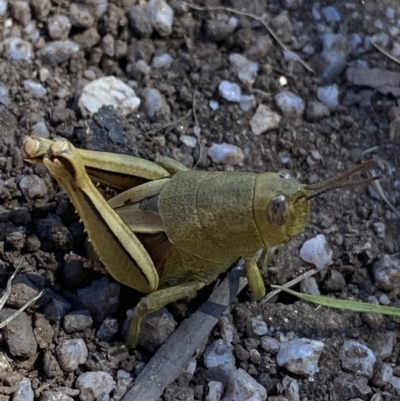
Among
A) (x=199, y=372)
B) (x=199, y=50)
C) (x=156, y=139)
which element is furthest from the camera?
(x=199, y=50)

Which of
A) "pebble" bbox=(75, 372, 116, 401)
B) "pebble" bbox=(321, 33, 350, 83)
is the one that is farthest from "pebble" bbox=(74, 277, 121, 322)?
"pebble" bbox=(321, 33, 350, 83)

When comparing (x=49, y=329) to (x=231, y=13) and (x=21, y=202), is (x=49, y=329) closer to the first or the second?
(x=21, y=202)

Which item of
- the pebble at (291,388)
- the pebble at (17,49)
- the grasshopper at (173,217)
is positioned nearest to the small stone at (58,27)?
the pebble at (17,49)

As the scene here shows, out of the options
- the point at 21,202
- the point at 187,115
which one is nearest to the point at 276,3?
the point at 187,115

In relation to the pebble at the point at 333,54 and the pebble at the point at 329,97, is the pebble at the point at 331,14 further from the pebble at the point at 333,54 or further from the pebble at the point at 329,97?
the pebble at the point at 329,97

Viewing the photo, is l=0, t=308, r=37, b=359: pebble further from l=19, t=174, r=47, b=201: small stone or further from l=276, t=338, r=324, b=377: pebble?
l=276, t=338, r=324, b=377: pebble

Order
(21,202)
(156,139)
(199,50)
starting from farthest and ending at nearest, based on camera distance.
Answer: (199,50) < (156,139) < (21,202)
